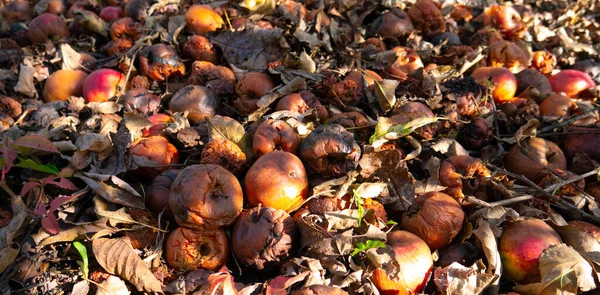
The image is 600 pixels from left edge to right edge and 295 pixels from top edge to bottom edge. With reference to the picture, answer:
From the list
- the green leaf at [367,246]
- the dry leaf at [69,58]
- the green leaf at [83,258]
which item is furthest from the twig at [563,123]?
the dry leaf at [69,58]

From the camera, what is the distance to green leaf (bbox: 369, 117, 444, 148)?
9.77 ft

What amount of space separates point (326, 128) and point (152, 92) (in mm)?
1804

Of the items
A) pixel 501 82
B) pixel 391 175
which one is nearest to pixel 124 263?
pixel 391 175

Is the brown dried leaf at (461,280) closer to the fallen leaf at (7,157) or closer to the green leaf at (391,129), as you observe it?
the green leaf at (391,129)

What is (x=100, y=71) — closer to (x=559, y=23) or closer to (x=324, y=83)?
(x=324, y=83)

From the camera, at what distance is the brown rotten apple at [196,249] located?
2441 mm

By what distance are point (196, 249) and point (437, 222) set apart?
4.54 ft

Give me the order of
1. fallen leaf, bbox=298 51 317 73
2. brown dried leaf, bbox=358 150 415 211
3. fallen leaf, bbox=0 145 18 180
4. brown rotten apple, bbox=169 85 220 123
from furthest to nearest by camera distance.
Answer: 1. fallen leaf, bbox=298 51 317 73
2. brown rotten apple, bbox=169 85 220 123
3. fallen leaf, bbox=0 145 18 180
4. brown dried leaf, bbox=358 150 415 211

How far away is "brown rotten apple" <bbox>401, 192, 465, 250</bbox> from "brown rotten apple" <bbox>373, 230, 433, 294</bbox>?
0.14 metres

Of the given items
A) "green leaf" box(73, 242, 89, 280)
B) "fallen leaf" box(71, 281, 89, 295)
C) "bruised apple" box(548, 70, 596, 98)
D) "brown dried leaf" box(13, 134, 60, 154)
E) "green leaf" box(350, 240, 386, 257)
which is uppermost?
"brown dried leaf" box(13, 134, 60, 154)

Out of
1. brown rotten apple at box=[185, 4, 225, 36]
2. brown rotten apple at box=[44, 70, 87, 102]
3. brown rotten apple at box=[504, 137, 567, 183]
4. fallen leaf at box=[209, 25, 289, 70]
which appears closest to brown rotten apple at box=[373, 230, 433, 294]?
brown rotten apple at box=[504, 137, 567, 183]

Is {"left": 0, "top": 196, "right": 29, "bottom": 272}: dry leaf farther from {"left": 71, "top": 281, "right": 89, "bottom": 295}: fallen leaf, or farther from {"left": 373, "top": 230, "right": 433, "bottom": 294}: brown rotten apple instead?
{"left": 373, "top": 230, "right": 433, "bottom": 294}: brown rotten apple

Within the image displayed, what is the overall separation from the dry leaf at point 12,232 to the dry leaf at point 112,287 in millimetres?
618

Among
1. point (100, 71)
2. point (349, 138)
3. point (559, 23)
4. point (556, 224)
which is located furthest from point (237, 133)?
point (559, 23)
